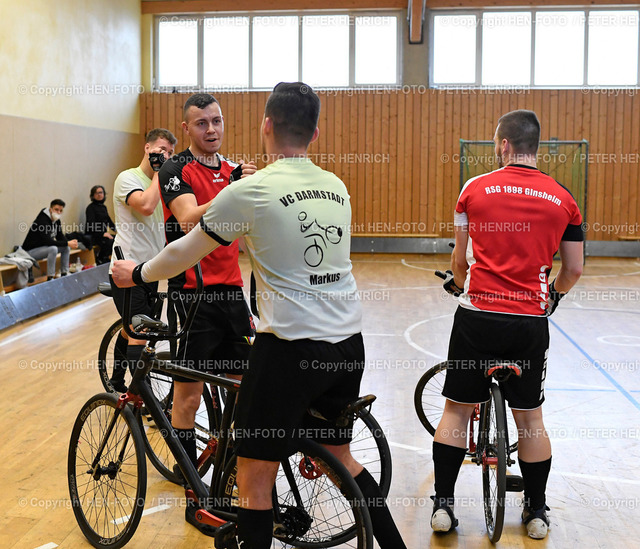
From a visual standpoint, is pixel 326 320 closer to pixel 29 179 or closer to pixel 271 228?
pixel 271 228

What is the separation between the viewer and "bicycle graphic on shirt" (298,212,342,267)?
7.75 ft

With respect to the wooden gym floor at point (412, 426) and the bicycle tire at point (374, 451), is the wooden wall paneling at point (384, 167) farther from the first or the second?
the bicycle tire at point (374, 451)

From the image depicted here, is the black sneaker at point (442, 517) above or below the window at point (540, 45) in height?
below

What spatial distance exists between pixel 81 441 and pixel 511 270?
205 centimetres

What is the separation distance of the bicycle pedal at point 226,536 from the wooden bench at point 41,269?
729 centimetres

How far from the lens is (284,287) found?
239 centimetres

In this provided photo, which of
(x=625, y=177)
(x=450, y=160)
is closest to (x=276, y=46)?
(x=450, y=160)

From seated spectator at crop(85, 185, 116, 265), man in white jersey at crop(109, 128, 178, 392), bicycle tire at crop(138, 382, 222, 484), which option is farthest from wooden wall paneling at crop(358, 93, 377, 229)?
bicycle tire at crop(138, 382, 222, 484)

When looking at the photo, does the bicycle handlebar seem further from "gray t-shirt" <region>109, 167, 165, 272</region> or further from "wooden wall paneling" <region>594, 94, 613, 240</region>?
"wooden wall paneling" <region>594, 94, 613, 240</region>

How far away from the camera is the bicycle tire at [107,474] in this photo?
10.2ft

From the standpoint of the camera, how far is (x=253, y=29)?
52.7 ft

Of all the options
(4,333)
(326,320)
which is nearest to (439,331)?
(4,333)

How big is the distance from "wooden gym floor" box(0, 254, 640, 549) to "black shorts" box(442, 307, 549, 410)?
661mm

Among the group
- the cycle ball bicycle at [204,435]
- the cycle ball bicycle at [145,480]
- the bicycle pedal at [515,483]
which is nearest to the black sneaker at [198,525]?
the cycle ball bicycle at [145,480]
